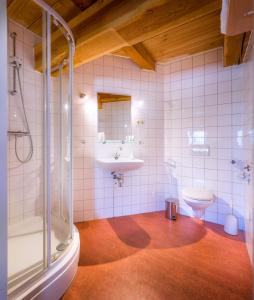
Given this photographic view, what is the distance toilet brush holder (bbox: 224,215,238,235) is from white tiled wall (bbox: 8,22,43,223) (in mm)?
2340

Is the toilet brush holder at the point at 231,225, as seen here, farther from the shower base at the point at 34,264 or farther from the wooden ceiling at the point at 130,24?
the wooden ceiling at the point at 130,24

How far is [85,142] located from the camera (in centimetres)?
274

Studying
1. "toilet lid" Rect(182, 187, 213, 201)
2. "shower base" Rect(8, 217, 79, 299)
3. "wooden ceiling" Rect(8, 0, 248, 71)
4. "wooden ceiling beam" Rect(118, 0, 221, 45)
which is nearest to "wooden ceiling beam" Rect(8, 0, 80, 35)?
"wooden ceiling" Rect(8, 0, 248, 71)

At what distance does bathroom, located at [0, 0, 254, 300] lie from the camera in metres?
1.45

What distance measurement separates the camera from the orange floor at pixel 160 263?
146cm

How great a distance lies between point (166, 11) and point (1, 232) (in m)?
1.86

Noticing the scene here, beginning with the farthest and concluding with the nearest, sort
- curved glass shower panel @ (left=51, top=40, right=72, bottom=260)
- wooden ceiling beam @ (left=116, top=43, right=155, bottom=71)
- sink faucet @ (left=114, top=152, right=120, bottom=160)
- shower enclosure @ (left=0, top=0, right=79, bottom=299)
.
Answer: sink faucet @ (left=114, top=152, right=120, bottom=160)
wooden ceiling beam @ (left=116, top=43, right=155, bottom=71)
curved glass shower panel @ (left=51, top=40, right=72, bottom=260)
shower enclosure @ (left=0, top=0, right=79, bottom=299)

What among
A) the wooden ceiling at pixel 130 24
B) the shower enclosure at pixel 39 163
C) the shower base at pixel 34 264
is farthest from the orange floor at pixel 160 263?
the wooden ceiling at pixel 130 24

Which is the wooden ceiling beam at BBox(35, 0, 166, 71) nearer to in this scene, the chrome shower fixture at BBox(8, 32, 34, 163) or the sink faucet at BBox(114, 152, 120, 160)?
the chrome shower fixture at BBox(8, 32, 34, 163)

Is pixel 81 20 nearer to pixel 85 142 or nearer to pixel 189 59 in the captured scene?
pixel 85 142

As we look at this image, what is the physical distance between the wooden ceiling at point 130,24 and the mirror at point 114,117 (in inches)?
25.7

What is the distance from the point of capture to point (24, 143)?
2205 mm

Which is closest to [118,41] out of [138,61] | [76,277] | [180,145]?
[138,61]

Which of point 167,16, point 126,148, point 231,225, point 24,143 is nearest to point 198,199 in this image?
point 231,225
